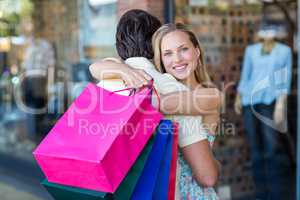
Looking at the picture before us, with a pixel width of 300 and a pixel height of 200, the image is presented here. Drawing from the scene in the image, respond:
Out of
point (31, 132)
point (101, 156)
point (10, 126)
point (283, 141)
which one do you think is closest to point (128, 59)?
point (101, 156)

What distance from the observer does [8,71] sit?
8.80m

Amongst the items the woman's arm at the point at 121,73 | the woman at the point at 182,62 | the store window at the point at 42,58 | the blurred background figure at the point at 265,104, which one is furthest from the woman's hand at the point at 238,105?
the woman's arm at the point at 121,73

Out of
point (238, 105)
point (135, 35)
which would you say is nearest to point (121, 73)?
point (135, 35)

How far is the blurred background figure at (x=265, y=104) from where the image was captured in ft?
15.6

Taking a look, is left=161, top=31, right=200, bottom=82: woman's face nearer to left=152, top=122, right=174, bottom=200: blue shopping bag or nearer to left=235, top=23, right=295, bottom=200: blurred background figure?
left=152, top=122, right=174, bottom=200: blue shopping bag

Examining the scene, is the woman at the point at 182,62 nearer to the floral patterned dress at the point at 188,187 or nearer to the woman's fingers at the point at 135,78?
the floral patterned dress at the point at 188,187

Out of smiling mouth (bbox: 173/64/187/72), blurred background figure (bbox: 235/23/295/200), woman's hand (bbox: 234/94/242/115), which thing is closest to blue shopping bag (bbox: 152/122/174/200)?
smiling mouth (bbox: 173/64/187/72)

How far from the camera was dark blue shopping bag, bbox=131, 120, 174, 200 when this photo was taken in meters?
1.82

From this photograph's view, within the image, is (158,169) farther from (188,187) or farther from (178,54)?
(178,54)

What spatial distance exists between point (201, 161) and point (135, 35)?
0.62 meters

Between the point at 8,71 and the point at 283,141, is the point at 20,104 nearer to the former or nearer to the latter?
the point at 8,71

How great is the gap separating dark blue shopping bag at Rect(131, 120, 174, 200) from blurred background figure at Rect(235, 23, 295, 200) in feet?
10.2

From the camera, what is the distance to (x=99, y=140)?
170 centimetres

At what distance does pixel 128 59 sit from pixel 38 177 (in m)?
3.99
